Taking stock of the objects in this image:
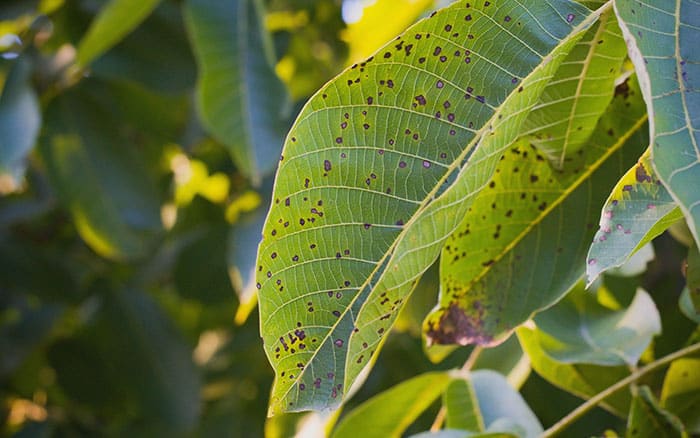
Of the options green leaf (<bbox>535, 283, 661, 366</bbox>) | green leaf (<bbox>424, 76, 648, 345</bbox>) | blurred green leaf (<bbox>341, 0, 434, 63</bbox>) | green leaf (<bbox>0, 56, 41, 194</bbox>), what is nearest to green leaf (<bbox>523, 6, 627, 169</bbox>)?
green leaf (<bbox>424, 76, 648, 345</bbox>)

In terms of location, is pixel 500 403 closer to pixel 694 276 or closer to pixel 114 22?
pixel 694 276

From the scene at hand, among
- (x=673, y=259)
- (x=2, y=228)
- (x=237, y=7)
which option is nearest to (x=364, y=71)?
(x=237, y=7)

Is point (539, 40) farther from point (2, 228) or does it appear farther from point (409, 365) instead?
point (2, 228)

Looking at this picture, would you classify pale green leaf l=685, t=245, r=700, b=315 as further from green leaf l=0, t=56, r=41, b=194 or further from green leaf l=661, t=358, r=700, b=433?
green leaf l=0, t=56, r=41, b=194

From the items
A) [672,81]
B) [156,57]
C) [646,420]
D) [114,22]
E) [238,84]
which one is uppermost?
[156,57]

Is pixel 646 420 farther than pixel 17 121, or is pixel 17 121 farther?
pixel 17 121

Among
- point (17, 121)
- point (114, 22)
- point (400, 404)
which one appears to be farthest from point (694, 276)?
point (17, 121)

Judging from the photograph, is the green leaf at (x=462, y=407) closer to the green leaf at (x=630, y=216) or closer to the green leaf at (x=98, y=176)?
the green leaf at (x=630, y=216)
